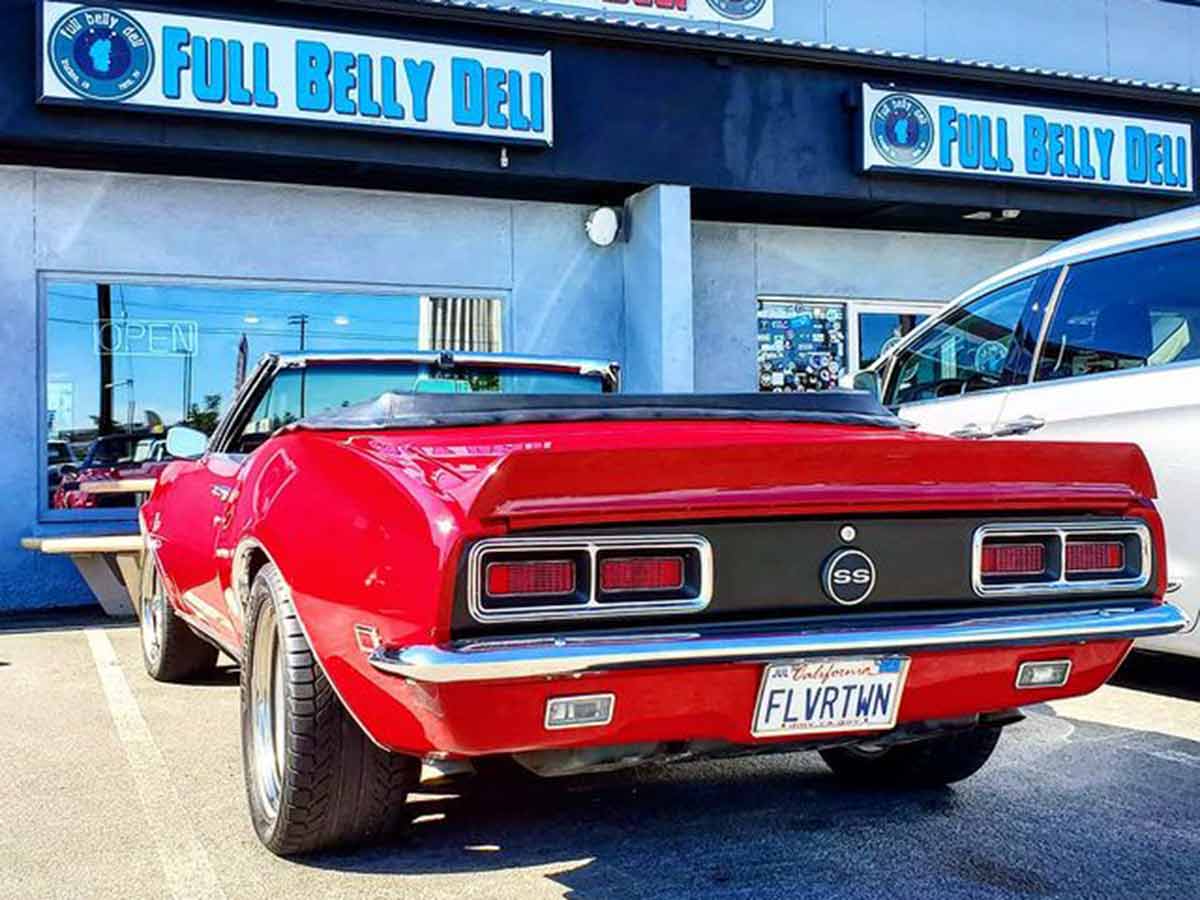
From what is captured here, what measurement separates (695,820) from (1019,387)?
288 centimetres

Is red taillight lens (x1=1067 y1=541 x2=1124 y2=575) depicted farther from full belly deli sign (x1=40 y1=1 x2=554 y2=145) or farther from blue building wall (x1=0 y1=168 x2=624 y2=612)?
blue building wall (x1=0 y1=168 x2=624 y2=612)

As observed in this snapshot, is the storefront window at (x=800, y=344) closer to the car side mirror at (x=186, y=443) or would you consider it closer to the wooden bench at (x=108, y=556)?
the wooden bench at (x=108, y=556)

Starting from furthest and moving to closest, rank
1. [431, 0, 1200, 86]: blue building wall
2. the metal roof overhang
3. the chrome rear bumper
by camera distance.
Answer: [431, 0, 1200, 86]: blue building wall, the metal roof overhang, the chrome rear bumper

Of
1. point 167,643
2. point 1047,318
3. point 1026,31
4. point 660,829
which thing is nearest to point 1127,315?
point 1047,318

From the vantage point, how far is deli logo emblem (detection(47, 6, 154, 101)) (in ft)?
25.7

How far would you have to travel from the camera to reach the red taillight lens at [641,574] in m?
2.46

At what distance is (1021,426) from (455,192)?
5941mm

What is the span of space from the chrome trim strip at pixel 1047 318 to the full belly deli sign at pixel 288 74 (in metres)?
4.51

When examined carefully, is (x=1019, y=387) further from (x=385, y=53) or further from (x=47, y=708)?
(x=385, y=53)

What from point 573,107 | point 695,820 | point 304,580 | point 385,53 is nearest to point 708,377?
point 573,107

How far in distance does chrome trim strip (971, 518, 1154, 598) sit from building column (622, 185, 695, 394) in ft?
21.6

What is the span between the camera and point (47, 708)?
5215mm

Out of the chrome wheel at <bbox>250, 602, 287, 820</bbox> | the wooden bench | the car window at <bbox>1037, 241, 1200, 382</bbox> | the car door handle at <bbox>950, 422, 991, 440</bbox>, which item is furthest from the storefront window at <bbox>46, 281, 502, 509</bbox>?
the chrome wheel at <bbox>250, 602, 287, 820</bbox>

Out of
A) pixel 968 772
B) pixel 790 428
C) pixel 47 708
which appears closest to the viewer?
pixel 790 428
